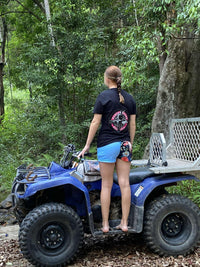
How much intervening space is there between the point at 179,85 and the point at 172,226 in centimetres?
499

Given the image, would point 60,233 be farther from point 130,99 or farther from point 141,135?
point 141,135

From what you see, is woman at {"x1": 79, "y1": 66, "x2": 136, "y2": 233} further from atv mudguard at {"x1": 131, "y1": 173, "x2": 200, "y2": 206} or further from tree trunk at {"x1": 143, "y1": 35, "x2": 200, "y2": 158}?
tree trunk at {"x1": 143, "y1": 35, "x2": 200, "y2": 158}

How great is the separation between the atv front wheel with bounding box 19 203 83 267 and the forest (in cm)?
357

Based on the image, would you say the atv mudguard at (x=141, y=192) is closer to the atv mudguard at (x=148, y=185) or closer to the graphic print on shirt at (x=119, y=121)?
the atv mudguard at (x=148, y=185)

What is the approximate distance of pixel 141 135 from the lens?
1243 cm

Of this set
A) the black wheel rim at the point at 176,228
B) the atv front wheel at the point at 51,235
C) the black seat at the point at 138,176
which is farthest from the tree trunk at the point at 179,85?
the atv front wheel at the point at 51,235

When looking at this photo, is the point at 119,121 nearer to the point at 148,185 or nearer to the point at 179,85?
the point at 148,185

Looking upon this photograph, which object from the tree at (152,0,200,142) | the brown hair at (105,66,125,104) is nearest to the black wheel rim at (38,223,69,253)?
the brown hair at (105,66,125,104)

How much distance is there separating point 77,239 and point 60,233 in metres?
0.22

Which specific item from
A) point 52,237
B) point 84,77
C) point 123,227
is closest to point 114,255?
point 123,227

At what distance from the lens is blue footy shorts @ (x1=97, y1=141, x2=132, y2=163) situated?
3.53 metres

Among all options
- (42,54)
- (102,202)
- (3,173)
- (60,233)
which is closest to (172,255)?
(102,202)

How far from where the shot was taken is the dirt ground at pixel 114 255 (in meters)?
3.60

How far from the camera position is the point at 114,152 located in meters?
3.53
